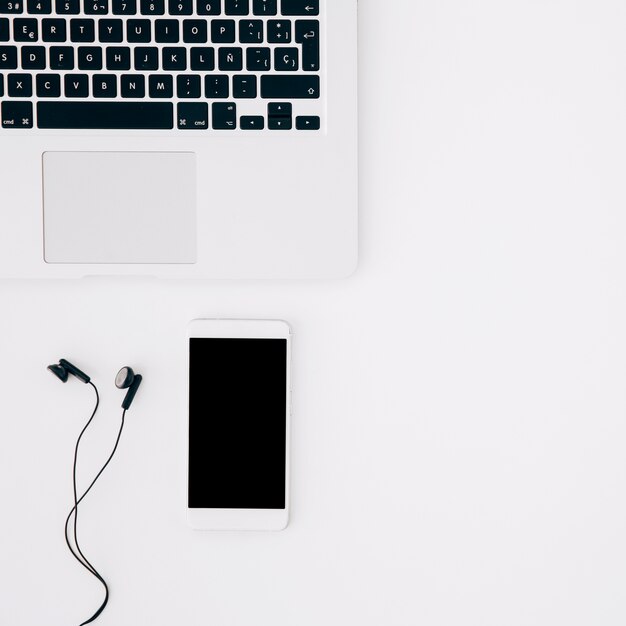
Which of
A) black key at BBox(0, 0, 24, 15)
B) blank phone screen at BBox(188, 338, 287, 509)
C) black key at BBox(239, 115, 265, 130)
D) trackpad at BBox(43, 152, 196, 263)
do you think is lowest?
blank phone screen at BBox(188, 338, 287, 509)

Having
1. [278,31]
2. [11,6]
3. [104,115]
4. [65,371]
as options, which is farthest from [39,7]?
[65,371]

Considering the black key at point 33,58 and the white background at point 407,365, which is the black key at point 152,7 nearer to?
the black key at point 33,58

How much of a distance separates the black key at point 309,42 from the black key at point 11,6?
28 centimetres

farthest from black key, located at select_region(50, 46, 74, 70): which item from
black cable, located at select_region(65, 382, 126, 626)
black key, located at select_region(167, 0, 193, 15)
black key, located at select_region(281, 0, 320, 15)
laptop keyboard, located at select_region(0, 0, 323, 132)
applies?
black cable, located at select_region(65, 382, 126, 626)

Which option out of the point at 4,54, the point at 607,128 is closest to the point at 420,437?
the point at 607,128

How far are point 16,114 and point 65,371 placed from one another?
0.27 m

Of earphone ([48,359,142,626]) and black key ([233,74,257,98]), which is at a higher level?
black key ([233,74,257,98])

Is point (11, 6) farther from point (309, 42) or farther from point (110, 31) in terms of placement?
point (309, 42)

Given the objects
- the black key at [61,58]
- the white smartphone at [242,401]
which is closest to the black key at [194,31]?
the black key at [61,58]

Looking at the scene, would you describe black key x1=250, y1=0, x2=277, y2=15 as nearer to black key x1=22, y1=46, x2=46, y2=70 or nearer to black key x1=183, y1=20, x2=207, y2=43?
black key x1=183, y1=20, x2=207, y2=43

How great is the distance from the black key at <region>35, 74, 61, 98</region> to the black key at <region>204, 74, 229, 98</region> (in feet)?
0.49

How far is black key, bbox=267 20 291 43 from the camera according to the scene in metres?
0.56

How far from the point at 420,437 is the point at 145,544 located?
34 cm

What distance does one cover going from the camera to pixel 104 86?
554mm
